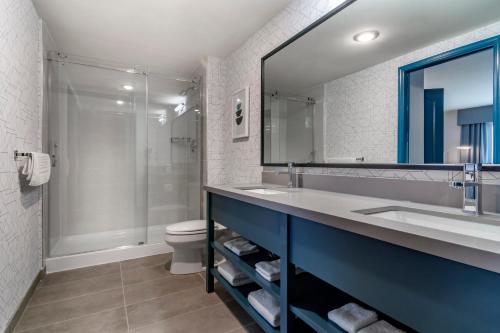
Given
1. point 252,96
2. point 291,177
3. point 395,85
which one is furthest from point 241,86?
point 395,85

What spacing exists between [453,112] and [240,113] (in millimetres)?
1797

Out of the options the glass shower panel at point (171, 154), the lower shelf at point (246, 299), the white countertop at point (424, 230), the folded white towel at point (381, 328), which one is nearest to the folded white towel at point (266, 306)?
the lower shelf at point (246, 299)

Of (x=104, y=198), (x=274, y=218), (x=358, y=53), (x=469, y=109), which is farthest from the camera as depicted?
(x=104, y=198)

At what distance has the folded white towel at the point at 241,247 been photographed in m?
1.64

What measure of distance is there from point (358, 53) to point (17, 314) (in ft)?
8.62

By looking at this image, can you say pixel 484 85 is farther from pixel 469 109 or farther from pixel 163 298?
pixel 163 298

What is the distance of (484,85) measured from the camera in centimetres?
94

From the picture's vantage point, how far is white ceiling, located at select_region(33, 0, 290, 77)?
1893 millimetres

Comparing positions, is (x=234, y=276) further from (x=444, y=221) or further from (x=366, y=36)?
(x=366, y=36)

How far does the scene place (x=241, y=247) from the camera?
1679mm

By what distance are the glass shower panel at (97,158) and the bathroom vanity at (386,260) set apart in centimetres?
238

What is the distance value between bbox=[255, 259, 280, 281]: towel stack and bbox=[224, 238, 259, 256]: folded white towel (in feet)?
0.79

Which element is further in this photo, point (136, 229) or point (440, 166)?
point (136, 229)

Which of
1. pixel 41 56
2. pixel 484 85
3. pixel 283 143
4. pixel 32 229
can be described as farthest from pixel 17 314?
pixel 484 85
